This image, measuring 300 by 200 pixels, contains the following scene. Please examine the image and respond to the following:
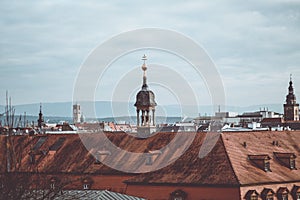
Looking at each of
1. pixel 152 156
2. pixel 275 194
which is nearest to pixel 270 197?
pixel 275 194

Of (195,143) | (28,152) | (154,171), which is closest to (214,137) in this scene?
(195,143)

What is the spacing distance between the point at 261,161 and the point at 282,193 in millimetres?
3163

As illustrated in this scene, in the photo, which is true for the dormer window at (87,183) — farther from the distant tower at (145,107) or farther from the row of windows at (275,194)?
the row of windows at (275,194)

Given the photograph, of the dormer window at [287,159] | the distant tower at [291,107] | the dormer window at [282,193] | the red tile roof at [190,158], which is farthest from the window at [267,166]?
the distant tower at [291,107]

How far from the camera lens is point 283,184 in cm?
5766

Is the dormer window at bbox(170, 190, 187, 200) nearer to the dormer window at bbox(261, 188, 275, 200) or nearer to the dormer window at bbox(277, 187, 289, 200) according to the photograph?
the dormer window at bbox(261, 188, 275, 200)

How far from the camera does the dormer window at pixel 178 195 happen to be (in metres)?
56.8

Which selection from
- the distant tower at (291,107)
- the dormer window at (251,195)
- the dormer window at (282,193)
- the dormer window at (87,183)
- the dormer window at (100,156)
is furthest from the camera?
the distant tower at (291,107)

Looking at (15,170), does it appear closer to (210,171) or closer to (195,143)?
(210,171)

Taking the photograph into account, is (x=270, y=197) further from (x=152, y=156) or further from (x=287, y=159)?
(x=152, y=156)

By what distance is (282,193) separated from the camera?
187 ft

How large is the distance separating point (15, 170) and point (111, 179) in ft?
115

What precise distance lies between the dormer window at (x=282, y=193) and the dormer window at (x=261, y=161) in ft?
6.83

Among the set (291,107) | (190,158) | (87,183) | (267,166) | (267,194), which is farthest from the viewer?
(291,107)
